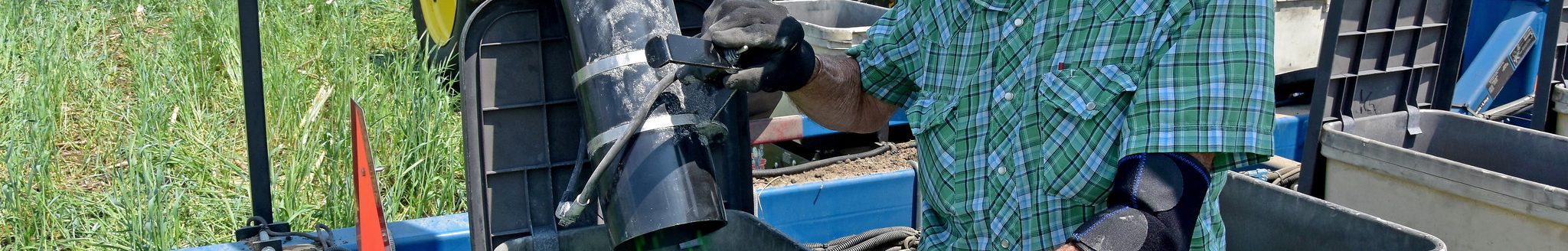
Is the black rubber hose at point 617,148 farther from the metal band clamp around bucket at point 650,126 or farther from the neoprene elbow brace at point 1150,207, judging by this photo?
the neoprene elbow brace at point 1150,207

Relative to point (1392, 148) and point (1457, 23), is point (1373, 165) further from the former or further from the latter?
point (1457, 23)

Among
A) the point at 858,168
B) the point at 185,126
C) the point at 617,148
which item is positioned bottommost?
the point at 858,168

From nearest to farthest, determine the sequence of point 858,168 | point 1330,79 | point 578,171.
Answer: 1. point 578,171
2. point 1330,79
3. point 858,168

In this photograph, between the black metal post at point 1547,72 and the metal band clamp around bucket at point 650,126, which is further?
the black metal post at point 1547,72

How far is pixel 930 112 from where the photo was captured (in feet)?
5.68

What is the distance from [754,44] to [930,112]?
33cm

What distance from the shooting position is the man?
138cm

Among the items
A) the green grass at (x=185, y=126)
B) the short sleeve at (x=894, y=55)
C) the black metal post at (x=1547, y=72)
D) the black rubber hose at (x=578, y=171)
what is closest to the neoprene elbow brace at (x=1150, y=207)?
the short sleeve at (x=894, y=55)

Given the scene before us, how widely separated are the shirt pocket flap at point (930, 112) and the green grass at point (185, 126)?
75.2 inches

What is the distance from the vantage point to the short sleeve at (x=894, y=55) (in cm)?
181

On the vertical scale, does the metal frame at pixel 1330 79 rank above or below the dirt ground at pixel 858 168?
above

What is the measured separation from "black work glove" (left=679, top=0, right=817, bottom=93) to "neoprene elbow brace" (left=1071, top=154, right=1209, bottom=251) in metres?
0.50

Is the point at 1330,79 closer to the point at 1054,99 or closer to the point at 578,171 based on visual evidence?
the point at 1054,99

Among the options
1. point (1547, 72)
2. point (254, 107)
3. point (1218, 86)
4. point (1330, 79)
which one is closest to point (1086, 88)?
point (1218, 86)
